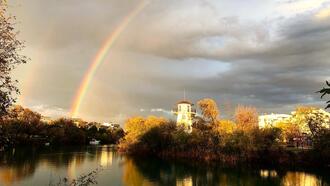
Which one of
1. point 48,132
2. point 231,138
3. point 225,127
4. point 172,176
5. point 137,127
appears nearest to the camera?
point 172,176

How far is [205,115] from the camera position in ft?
328

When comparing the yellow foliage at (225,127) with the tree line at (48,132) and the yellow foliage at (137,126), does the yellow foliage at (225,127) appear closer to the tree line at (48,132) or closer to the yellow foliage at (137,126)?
the yellow foliage at (137,126)

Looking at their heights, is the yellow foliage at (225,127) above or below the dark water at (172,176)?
above

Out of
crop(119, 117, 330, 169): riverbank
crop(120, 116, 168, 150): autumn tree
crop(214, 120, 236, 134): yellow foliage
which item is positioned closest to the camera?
crop(119, 117, 330, 169): riverbank

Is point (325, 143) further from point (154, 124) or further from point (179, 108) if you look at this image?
point (179, 108)

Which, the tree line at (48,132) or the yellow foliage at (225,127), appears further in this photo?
the tree line at (48,132)

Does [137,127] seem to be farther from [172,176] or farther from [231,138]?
[172,176]

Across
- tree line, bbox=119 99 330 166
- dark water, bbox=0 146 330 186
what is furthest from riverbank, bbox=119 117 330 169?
dark water, bbox=0 146 330 186

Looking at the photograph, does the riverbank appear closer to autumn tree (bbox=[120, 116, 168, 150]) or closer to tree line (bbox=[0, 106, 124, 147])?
autumn tree (bbox=[120, 116, 168, 150])

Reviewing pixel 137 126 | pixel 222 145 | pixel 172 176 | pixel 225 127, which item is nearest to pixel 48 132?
pixel 137 126

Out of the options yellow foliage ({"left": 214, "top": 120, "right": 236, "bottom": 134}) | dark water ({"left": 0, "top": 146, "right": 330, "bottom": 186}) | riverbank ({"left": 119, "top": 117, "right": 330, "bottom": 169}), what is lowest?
dark water ({"left": 0, "top": 146, "right": 330, "bottom": 186})

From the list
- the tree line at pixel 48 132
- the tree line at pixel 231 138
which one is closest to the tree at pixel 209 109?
the tree line at pixel 231 138

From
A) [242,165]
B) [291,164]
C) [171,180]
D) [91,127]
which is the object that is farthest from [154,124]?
[91,127]

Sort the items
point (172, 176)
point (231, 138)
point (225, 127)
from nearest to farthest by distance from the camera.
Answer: point (172, 176) < point (231, 138) < point (225, 127)
